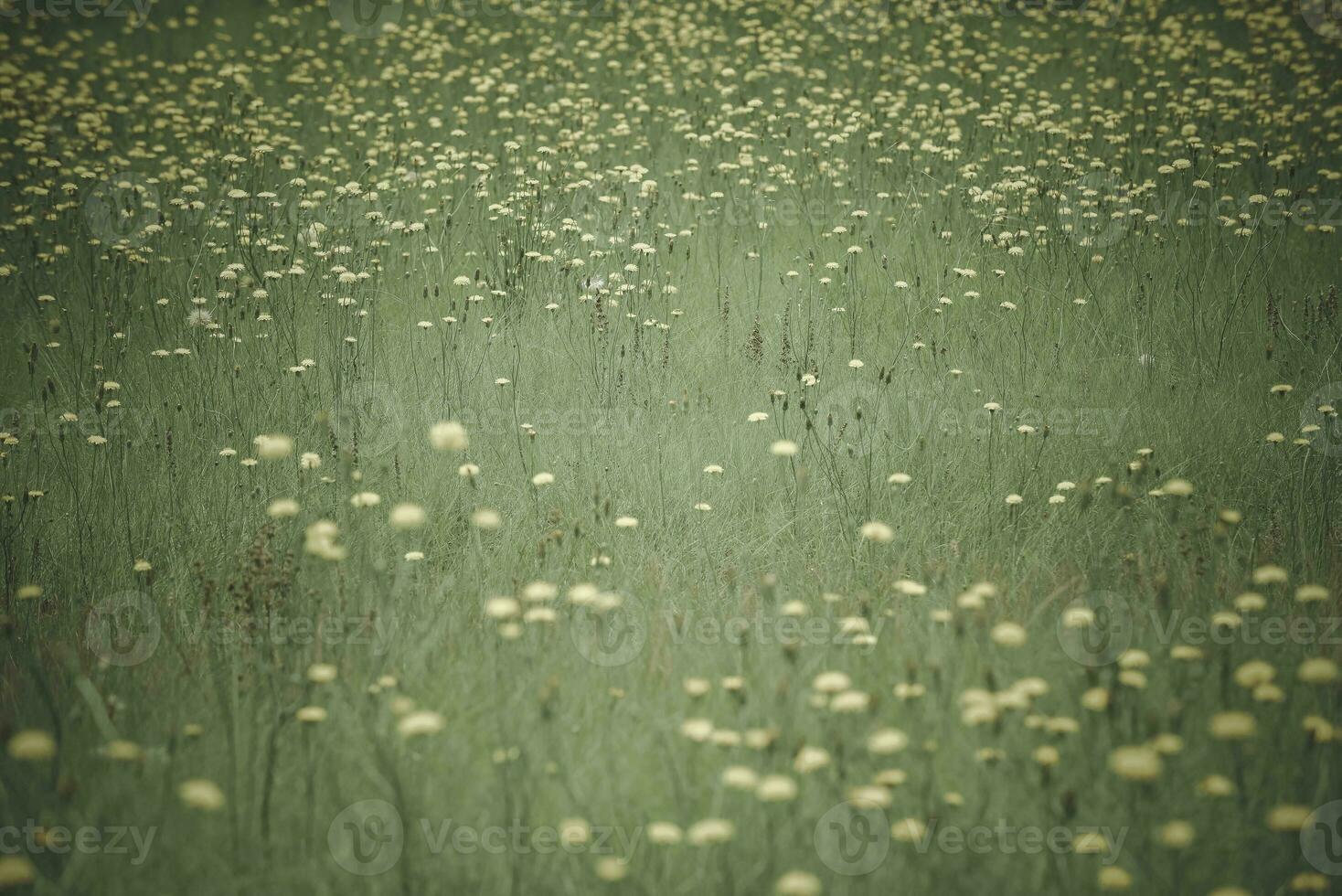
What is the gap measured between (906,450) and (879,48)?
9115 mm

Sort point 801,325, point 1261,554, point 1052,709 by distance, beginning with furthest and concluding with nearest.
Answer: point 801,325 < point 1261,554 < point 1052,709

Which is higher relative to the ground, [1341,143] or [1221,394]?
[1341,143]

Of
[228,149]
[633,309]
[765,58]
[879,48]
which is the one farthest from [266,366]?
[879,48]

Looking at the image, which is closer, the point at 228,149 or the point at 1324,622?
the point at 1324,622

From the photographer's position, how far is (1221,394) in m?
5.12

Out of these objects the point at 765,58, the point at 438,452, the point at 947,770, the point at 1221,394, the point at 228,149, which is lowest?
the point at 947,770

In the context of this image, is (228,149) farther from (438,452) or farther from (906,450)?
(906,450)

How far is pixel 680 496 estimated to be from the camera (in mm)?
4480

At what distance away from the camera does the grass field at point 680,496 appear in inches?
102

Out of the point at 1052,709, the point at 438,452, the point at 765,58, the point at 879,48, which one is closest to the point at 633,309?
the point at 438,452

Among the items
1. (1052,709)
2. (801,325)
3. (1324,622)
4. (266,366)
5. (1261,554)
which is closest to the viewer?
(1052,709)

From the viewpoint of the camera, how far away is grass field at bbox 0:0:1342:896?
259 centimetres

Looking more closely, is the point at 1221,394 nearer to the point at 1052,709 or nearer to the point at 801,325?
the point at 801,325

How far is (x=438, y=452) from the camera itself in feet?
16.0
